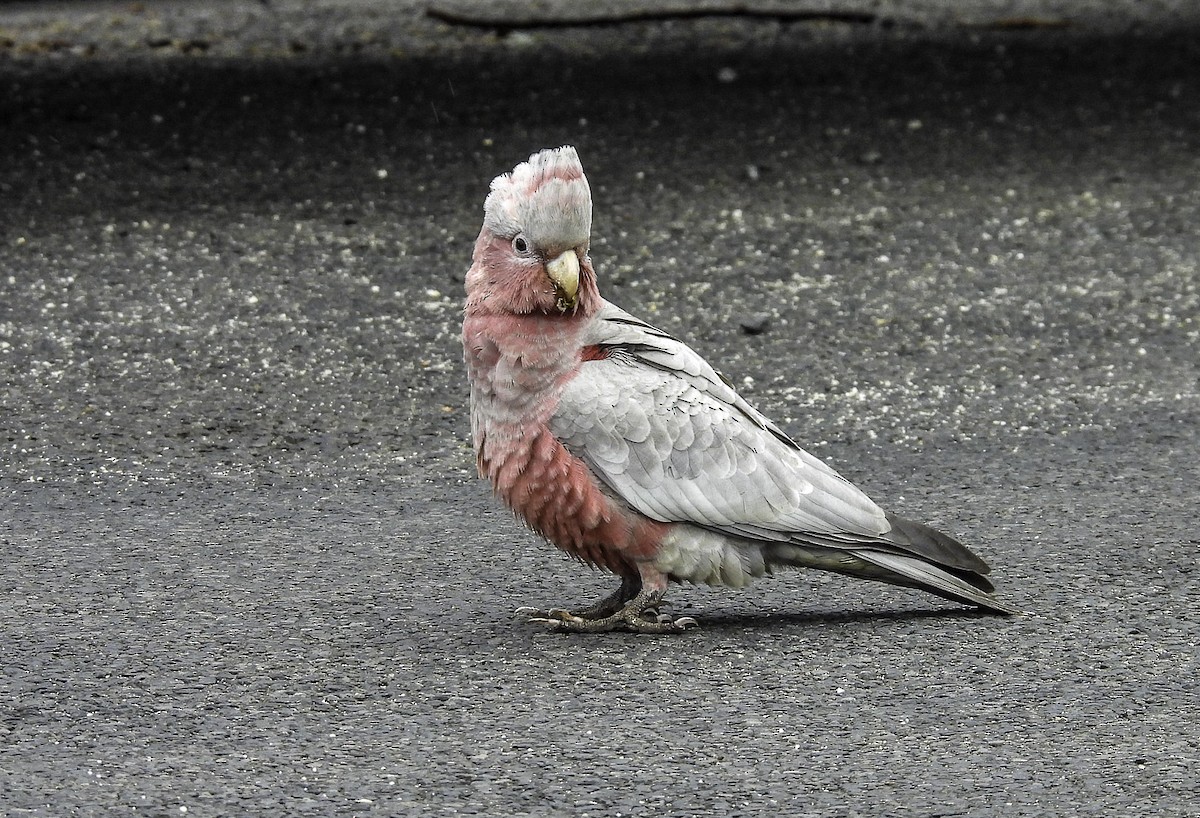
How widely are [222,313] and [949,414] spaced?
317cm

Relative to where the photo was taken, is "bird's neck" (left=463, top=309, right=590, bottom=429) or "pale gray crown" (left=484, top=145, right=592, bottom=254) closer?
"pale gray crown" (left=484, top=145, right=592, bottom=254)

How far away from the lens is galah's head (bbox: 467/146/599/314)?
169 inches

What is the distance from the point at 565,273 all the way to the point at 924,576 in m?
1.31

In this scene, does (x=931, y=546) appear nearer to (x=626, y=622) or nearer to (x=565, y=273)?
(x=626, y=622)

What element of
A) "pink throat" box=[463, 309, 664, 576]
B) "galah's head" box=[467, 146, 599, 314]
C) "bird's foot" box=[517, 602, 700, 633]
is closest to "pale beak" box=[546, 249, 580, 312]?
"galah's head" box=[467, 146, 599, 314]

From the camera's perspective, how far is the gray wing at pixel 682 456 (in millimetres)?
4500

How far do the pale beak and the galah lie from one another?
1 centimetres

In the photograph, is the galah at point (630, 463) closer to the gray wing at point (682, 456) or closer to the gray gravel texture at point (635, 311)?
the gray wing at point (682, 456)

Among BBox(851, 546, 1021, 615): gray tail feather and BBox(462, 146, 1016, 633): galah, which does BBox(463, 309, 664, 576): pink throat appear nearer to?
BBox(462, 146, 1016, 633): galah

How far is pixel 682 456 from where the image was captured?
4.55 m

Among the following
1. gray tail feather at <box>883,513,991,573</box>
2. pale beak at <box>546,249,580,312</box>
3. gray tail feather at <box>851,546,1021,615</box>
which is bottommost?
gray tail feather at <box>851,546,1021,615</box>

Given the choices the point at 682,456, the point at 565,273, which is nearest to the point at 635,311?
the point at 682,456

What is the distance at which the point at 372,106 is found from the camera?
9711 millimetres

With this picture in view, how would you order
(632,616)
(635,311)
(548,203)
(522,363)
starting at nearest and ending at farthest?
(548,203) < (522,363) < (632,616) < (635,311)
